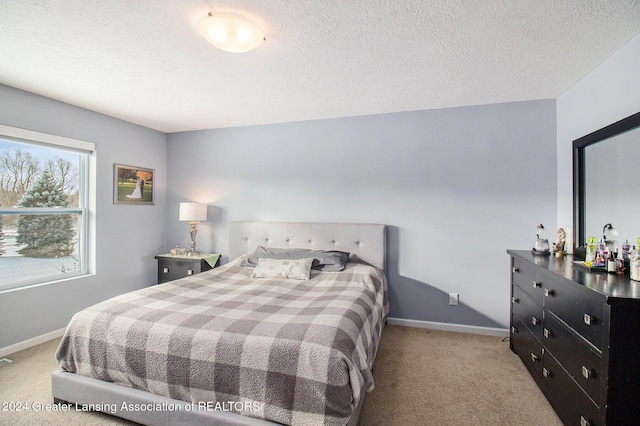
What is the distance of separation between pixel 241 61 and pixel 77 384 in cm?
232

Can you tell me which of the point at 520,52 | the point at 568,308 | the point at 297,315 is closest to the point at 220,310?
the point at 297,315

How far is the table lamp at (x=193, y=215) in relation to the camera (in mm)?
3777

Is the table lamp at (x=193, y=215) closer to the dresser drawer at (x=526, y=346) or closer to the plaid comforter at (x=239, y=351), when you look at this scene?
the plaid comforter at (x=239, y=351)

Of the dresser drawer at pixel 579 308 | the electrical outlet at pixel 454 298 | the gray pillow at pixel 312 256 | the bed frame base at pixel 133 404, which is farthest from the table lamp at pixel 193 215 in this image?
the dresser drawer at pixel 579 308

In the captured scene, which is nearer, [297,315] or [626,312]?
[626,312]

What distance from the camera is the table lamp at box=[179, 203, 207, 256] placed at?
12.4 ft

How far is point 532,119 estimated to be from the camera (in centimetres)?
299

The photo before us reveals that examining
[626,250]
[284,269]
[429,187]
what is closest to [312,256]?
[284,269]

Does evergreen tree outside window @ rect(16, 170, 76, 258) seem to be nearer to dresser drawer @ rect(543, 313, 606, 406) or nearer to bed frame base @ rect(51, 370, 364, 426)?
bed frame base @ rect(51, 370, 364, 426)

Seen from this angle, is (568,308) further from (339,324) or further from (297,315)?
(297,315)

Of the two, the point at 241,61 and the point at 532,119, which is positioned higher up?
the point at 241,61

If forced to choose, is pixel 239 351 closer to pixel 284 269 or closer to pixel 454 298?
pixel 284 269

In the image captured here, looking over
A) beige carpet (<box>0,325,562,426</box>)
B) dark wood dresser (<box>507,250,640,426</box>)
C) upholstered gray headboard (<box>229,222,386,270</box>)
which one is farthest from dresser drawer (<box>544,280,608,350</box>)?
upholstered gray headboard (<box>229,222,386,270</box>)

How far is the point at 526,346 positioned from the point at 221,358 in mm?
2251
